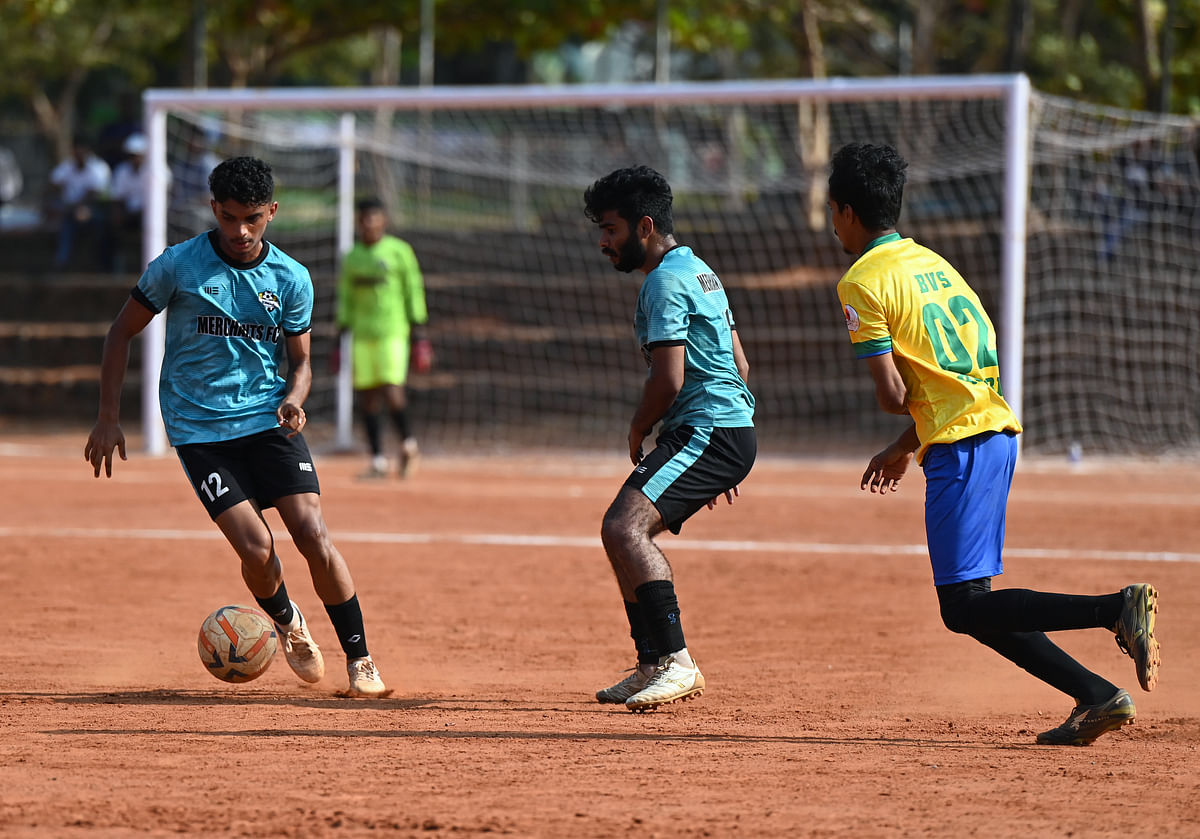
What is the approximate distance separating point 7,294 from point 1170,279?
1625 centimetres

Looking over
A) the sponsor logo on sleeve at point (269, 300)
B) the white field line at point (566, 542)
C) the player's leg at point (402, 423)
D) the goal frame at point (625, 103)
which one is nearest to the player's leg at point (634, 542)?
the sponsor logo on sleeve at point (269, 300)

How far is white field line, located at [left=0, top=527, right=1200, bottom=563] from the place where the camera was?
958 cm

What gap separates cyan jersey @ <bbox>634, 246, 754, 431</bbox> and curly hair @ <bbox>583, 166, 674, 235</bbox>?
0.18 meters

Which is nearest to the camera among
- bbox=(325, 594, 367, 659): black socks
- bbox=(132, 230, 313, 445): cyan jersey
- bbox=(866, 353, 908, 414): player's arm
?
bbox=(866, 353, 908, 414): player's arm

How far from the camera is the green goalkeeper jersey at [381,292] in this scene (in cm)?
1332

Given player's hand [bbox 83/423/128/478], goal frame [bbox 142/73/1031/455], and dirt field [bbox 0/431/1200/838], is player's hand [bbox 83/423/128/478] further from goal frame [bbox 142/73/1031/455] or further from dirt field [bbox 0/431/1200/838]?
goal frame [bbox 142/73/1031/455]

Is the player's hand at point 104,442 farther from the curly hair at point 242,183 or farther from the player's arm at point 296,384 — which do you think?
the curly hair at point 242,183

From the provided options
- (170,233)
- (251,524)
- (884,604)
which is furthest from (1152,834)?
(170,233)

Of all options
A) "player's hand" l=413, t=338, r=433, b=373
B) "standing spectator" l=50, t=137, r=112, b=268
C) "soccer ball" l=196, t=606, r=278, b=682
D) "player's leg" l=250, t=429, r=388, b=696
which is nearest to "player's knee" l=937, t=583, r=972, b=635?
"player's leg" l=250, t=429, r=388, b=696

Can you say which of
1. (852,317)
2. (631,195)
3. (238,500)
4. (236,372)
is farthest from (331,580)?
(852,317)

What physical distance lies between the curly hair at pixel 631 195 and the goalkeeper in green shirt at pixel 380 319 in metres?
8.00

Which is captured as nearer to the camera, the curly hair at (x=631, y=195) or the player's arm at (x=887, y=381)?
the player's arm at (x=887, y=381)

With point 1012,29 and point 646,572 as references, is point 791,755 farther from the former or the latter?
point 1012,29

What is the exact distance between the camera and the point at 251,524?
5.45m
